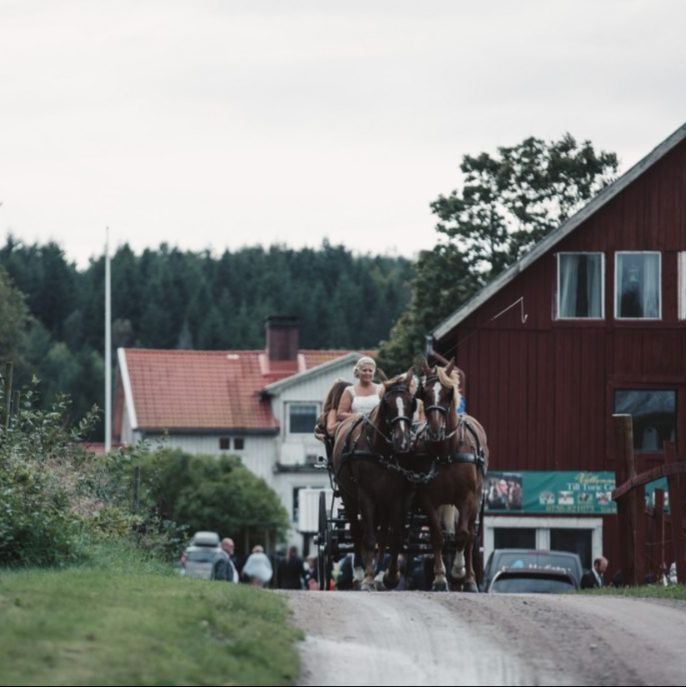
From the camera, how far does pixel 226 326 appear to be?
159 m

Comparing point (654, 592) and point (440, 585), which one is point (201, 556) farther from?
point (654, 592)

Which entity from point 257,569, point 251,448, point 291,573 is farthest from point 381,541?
point 251,448

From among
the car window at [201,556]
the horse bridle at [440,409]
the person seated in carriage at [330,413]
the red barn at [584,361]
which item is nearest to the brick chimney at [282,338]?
the car window at [201,556]

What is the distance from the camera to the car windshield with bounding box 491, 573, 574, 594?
3086cm

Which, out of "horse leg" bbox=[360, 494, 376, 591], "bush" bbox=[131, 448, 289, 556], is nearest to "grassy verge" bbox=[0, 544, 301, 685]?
"horse leg" bbox=[360, 494, 376, 591]

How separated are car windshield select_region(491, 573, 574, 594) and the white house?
50305 mm

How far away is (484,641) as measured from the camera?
15.1 meters

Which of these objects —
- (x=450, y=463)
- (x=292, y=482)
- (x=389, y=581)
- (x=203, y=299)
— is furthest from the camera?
(x=203, y=299)

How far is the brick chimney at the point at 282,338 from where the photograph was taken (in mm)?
90750

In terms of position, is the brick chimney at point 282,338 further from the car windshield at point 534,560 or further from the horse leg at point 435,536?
the horse leg at point 435,536

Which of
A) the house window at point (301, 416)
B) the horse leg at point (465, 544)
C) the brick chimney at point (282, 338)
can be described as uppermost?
the brick chimney at point (282, 338)

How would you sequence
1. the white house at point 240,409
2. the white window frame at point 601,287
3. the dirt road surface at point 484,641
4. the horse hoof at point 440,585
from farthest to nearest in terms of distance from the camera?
the white house at point 240,409 < the white window frame at point 601,287 < the horse hoof at point 440,585 < the dirt road surface at point 484,641

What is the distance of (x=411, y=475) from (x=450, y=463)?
1.70 ft

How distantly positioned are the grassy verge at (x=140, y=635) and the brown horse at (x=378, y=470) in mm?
5723
